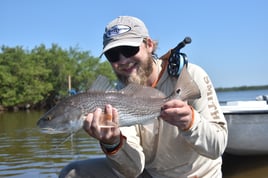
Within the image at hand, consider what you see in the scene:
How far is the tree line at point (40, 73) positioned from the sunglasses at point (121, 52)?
61620mm

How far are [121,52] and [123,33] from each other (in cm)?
19

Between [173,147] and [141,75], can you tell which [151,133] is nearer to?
[173,147]

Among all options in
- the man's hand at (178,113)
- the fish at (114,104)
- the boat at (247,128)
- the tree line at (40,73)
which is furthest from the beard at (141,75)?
the tree line at (40,73)

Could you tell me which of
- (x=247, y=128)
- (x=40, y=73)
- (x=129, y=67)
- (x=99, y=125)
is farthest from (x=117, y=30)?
(x=40, y=73)

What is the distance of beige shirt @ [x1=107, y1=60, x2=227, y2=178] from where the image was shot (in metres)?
3.85

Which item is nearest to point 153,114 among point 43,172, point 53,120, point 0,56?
point 53,120

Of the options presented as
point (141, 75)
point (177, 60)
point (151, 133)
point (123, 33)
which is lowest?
point (151, 133)

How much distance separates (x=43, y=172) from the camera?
8.70 m

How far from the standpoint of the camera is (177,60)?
3906 millimetres

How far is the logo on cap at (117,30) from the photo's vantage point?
4086 mm

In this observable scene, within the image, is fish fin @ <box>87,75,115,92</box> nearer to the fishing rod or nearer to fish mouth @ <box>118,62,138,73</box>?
fish mouth @ <box>118,62,138,73</box>

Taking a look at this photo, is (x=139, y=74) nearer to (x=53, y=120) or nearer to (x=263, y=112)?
(x=53, y=120)

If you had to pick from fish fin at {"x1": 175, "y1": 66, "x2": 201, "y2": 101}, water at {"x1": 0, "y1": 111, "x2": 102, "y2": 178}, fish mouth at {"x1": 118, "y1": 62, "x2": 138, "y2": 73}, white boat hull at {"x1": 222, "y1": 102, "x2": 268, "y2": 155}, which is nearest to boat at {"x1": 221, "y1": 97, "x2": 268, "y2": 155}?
white boat hull at {"x1": 222, "y1": 102, "x2": 268, "y2": 155}

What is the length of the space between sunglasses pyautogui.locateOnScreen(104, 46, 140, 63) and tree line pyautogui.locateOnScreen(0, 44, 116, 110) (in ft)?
202
